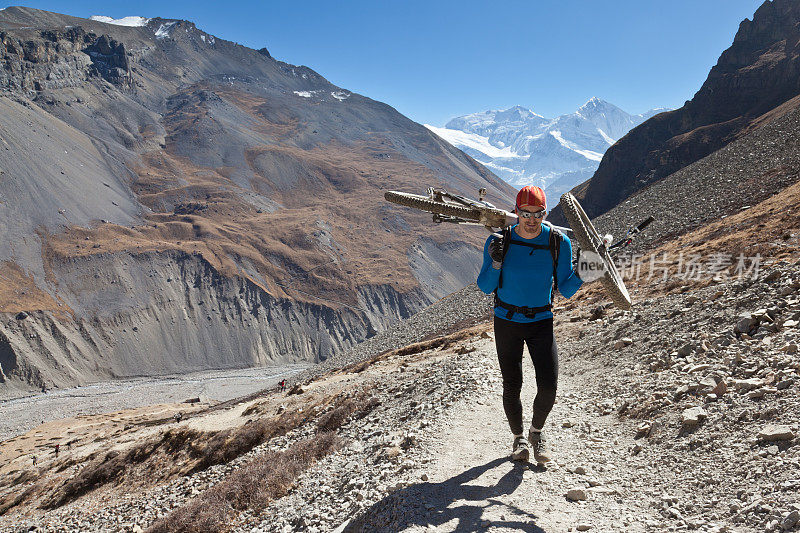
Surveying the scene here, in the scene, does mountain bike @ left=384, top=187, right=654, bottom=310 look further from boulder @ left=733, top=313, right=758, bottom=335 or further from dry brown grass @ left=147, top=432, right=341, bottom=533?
dry brown grass @ left=147, top=432, right=341, bottom=533

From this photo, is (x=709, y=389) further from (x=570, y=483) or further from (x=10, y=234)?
(x=10, y=234)

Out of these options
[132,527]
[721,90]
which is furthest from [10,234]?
[721,90]

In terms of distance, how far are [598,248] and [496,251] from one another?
1.25 meters

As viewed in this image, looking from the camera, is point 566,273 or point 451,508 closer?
point 451,508

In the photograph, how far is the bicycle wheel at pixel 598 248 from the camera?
15.6ft

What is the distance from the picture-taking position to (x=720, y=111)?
279ft

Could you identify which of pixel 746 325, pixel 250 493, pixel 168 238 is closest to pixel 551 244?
pixel 746 325

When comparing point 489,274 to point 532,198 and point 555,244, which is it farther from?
point 532,198

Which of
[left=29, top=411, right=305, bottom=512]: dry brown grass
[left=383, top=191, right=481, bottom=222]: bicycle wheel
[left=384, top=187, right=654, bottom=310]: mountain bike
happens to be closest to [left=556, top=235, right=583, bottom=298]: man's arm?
[left=384, top=187, right=654, bottom=310]: mountain bike

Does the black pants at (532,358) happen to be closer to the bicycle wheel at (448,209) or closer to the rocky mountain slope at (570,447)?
the rocky mountain slope at (570,447)

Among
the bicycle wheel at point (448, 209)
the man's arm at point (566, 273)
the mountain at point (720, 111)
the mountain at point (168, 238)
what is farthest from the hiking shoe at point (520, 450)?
the mountain at point (168, 238)

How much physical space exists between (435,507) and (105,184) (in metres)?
121

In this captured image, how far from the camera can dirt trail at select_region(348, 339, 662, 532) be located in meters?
4.15

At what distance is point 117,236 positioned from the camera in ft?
283
